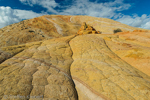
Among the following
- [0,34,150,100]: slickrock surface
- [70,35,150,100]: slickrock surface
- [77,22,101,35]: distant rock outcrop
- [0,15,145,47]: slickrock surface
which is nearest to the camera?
[0,34,150,100]: slickrock surface

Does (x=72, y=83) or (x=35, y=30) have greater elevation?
(x=35, y=30)

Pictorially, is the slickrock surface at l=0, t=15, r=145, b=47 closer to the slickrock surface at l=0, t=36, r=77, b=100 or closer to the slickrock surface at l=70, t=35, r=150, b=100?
the slickrock surface at l=0, t=36, r=77, b=100

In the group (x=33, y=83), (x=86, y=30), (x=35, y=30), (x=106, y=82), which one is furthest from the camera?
(x=35, y=30)

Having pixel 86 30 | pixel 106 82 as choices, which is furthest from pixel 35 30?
pixel 106 82

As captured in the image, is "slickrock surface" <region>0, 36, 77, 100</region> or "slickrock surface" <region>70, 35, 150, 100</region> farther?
"slickrock surface" <region>70, 35, 150, 100</region>

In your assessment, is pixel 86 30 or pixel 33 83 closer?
pixel 33 83

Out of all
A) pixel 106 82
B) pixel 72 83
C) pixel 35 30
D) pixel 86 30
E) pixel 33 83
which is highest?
pixel 86 30

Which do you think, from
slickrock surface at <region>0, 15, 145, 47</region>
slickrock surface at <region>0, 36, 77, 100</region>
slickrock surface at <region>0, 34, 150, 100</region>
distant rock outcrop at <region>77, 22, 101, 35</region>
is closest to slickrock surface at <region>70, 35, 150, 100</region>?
slickrock surface at <region>0, 34, 150, 100</region>

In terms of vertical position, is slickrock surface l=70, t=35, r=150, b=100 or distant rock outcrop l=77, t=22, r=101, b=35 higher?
distant rock outcrop l=77, t=22, r=101, b=35

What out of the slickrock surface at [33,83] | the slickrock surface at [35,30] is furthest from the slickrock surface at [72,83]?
the slickrock surface at [35,30]

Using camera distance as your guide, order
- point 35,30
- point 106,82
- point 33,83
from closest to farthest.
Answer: point 33,83 → point 106,82 → point 35,30

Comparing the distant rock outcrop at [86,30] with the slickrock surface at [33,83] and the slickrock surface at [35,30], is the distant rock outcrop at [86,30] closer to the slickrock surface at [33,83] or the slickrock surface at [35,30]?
the slickrock surface at [35,30]

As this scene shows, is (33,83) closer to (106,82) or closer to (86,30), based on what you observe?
(106,82)

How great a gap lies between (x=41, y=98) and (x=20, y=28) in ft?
89.9
